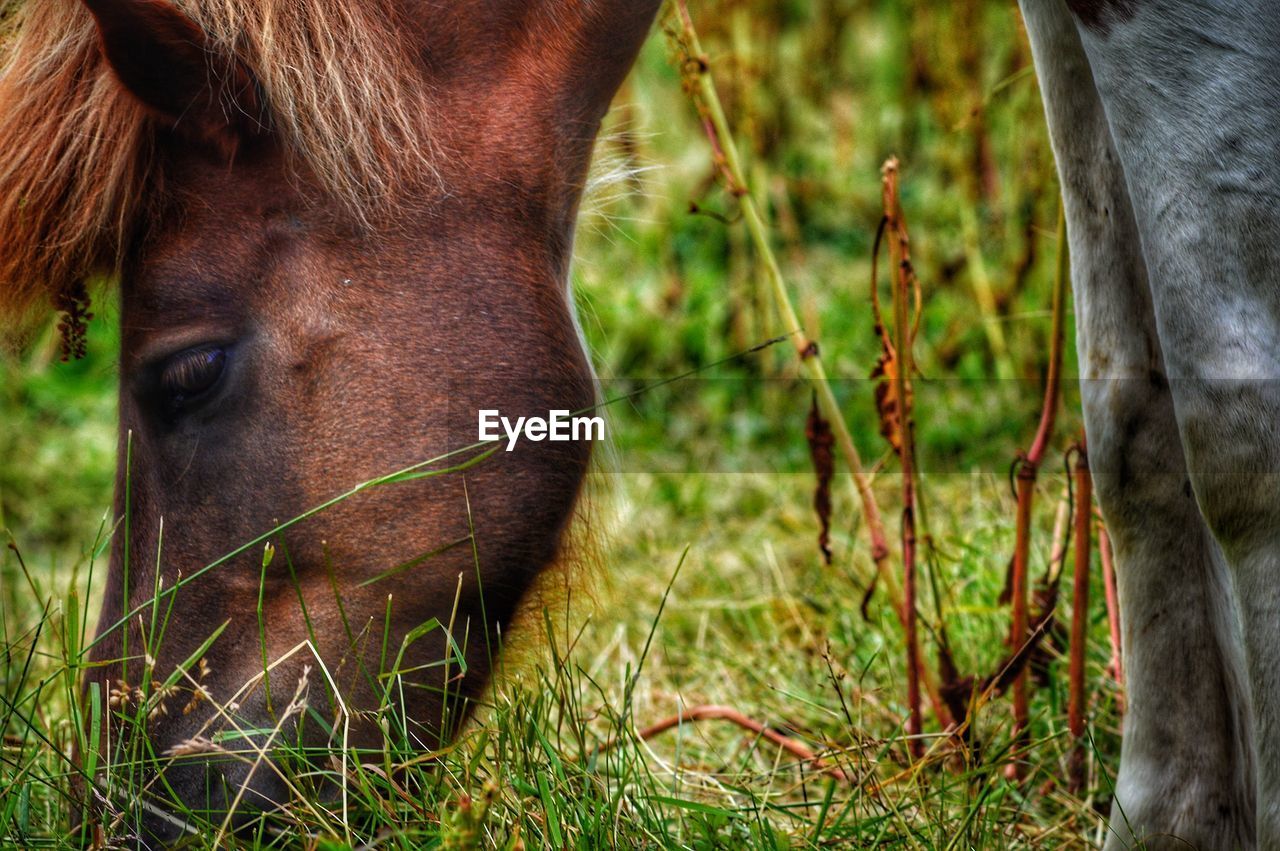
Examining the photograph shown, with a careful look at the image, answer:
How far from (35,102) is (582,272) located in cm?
98

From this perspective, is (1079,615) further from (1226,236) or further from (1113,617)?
(1226,236)

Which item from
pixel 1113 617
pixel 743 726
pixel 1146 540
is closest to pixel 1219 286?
pixel 1146 540

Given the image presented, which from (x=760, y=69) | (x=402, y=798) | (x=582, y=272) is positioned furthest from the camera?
(x=760, y=69)

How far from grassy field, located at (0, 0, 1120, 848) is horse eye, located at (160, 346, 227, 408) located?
0.68 ft

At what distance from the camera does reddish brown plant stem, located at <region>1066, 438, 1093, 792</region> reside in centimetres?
186

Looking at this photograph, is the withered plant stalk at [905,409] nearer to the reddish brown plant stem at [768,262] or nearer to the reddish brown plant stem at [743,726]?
the reddish brown plant stem at [768,262]

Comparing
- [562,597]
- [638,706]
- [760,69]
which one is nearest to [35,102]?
[562,597]

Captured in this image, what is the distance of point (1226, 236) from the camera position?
4.09ft

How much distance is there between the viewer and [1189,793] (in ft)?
5.03

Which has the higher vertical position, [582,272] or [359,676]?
[582,272]

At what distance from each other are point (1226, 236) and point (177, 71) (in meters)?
1.28

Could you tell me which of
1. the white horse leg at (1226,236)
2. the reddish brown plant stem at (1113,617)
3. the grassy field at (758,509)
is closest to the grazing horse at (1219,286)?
the white horse leg at (1226,236)

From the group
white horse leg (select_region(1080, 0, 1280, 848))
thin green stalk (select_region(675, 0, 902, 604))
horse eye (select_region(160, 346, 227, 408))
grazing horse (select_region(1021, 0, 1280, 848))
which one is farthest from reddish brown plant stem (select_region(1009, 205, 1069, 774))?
horse eye (select_region(160, 346, 227, 408))

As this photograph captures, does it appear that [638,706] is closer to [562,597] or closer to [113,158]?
[562,597]
